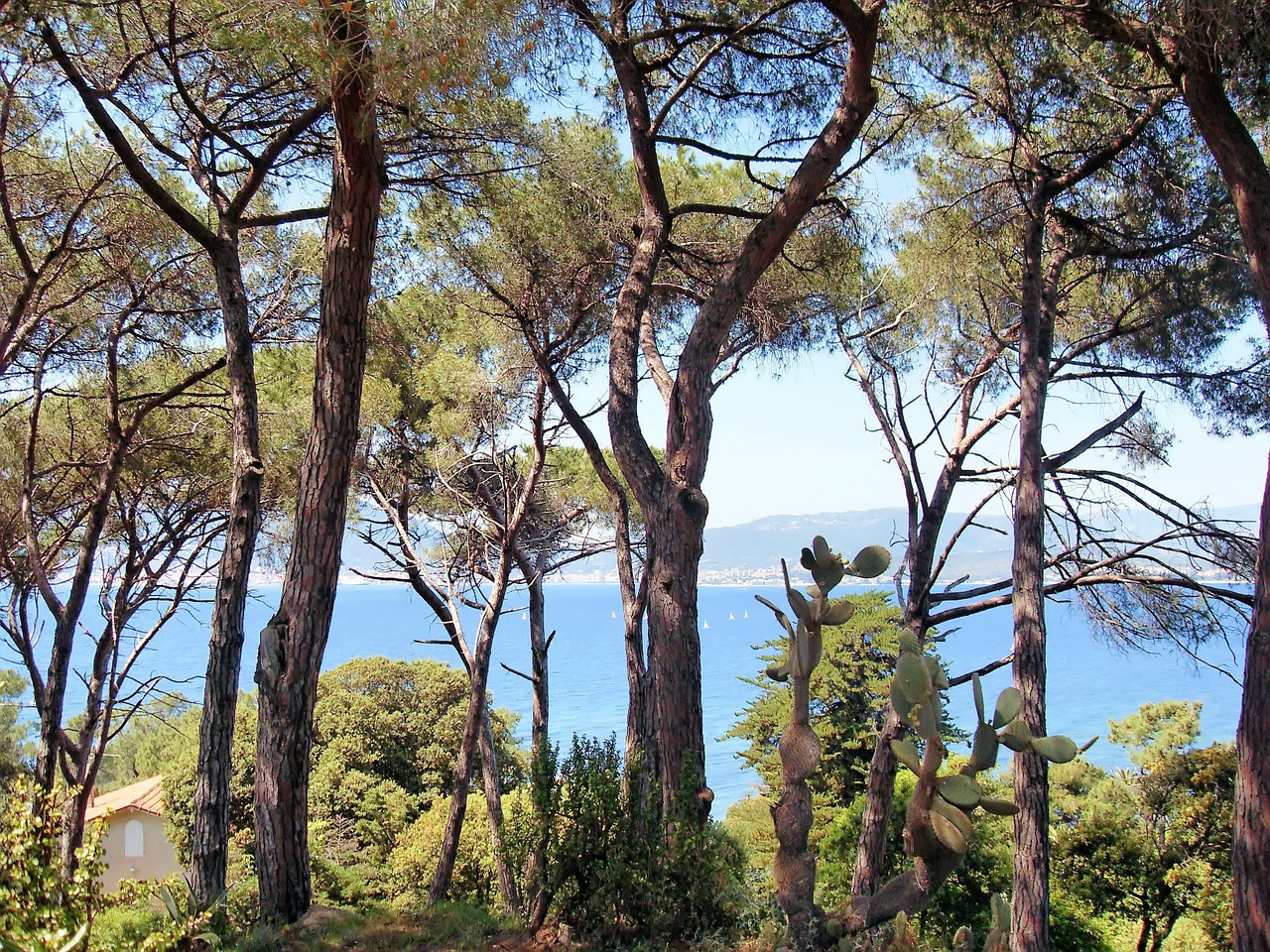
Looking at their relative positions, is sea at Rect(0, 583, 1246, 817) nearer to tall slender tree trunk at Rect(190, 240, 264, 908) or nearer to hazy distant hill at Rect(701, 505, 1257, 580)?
tall slender tree trunk at Rect(190, 240, 264, 908)

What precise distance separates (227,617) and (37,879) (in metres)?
3.32

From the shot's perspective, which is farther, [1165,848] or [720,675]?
[720,675]

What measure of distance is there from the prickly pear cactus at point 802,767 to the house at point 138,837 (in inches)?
636

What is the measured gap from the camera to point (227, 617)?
524 centimetres

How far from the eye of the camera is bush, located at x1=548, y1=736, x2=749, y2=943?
357 centimetres

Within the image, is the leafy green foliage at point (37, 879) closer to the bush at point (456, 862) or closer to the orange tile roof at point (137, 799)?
the bush at point (456, 862)

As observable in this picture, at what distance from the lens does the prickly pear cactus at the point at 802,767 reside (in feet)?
5.57

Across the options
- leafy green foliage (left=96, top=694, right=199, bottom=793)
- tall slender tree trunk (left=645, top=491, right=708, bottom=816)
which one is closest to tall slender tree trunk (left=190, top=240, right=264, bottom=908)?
tall slender tree trunk (left=645, top=491, right=708, bottom=816)

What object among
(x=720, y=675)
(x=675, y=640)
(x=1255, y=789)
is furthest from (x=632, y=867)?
(x=720, y=675)

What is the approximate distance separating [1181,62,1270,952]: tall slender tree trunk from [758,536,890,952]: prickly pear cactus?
10.6 feet

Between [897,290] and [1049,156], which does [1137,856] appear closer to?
[897,290]

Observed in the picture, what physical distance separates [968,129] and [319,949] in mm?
7097

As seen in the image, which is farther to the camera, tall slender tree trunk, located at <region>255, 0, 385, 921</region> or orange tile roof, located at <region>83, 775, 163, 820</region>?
orange tile roof, located at <region>83, 775, 163, 820</region>

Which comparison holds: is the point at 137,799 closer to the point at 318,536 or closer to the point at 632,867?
the point at 318,536
